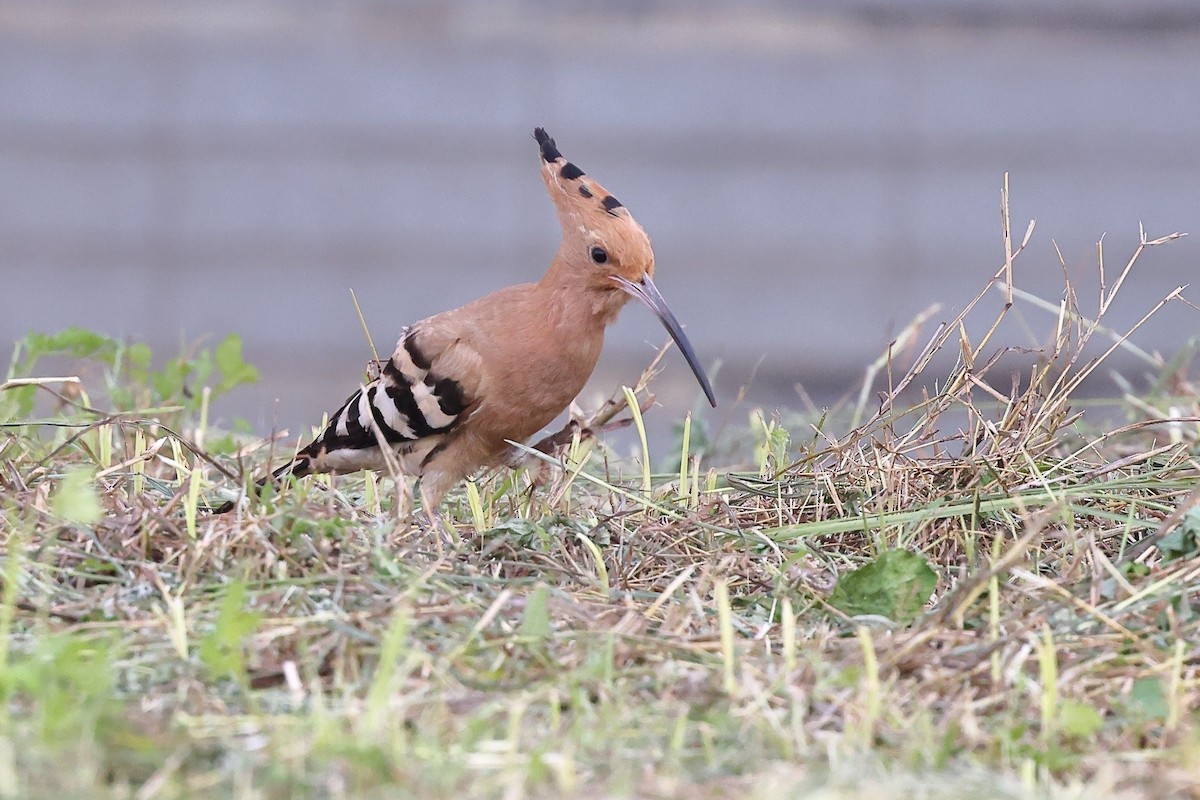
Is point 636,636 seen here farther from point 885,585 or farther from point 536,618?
point 885,585

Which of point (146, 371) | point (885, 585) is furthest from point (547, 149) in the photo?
point (885, 585)

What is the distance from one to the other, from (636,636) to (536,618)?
0.32ft

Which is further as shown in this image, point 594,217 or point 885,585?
point 594,217

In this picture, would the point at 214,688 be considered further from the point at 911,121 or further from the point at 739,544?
the point at 911,121

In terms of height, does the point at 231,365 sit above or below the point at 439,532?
above

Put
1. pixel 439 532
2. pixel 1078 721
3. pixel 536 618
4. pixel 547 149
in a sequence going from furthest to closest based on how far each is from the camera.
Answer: pixel 547 149 → pixel 439 532 → pixel 536 618 → pixel 1078 721

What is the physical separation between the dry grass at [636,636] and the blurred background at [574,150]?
2649 mm

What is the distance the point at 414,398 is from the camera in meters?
2.31

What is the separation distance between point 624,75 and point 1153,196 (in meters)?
1.67

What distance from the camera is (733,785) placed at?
111 cm

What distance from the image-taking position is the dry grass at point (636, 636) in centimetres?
109

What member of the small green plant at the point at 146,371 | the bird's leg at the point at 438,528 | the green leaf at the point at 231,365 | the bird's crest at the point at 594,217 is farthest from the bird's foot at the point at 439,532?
the green leaf at the point at 231,365

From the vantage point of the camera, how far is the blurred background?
4574 mm

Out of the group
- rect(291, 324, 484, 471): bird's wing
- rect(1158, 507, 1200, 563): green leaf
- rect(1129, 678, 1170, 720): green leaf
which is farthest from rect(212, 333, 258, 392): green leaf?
rect(1129, 678, 1170, 720): green leaf
